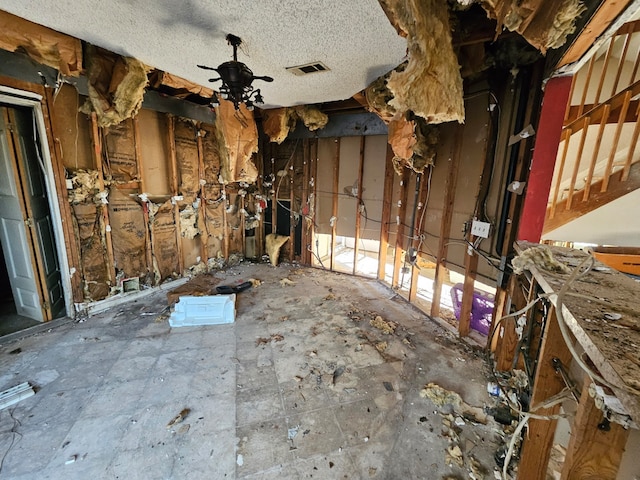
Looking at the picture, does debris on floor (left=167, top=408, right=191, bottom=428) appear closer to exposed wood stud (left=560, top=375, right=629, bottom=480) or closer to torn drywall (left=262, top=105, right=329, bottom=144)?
exposed wood stud (left=560, top=375, right=629, bottom=480)

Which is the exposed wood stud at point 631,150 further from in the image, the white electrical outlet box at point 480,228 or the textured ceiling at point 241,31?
the textured ceiling at point 241,31

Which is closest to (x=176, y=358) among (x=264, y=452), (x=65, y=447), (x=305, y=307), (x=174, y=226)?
(x=65, y=447)

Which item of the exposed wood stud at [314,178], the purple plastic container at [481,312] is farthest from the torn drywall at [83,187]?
the purple plastic container at [481,312]

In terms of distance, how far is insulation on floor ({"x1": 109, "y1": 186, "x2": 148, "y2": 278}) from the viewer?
3096 mm

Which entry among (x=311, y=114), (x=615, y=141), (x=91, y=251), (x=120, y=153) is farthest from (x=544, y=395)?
(x=120, y=153)

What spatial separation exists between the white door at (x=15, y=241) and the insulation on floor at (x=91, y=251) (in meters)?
0.37

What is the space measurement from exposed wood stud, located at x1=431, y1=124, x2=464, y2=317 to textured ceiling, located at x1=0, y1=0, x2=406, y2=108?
978mm

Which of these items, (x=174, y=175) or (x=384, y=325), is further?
(x=174, y=175)

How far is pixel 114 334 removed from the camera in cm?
255

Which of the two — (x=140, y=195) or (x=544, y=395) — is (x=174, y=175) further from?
(x=544, y=395)

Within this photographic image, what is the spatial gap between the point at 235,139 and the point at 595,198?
12.7 feet

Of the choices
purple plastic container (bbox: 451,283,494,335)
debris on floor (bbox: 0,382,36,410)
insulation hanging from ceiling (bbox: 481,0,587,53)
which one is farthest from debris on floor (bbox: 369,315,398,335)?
debris on floor (bbox: 0,382,36,410)

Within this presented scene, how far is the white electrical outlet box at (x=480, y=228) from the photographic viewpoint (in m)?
2.24

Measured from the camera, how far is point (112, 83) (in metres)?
2.54
